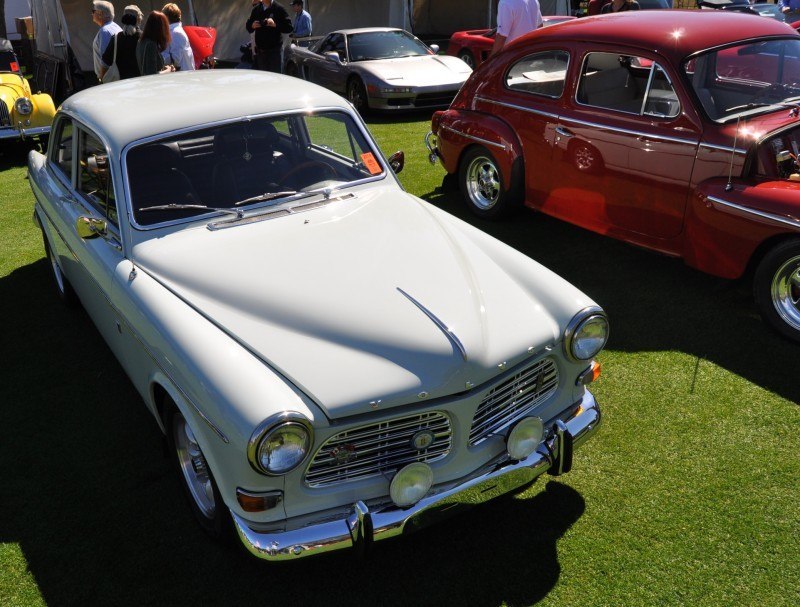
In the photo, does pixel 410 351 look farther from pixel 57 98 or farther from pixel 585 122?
pixel 57 98

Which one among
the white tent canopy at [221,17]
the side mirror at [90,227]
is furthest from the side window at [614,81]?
the white tent canopy at [221,17]

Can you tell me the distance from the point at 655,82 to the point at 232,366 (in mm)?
3794

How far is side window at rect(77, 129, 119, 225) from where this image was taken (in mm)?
3920

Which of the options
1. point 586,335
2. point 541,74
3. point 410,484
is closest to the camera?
point 410,484

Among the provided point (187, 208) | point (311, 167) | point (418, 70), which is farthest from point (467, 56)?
point (187, 208)

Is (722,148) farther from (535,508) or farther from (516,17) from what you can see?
(516,17)

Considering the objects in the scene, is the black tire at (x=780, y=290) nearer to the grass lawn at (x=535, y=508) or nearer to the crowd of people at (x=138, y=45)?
the grass lawn at (x=535, y=508)

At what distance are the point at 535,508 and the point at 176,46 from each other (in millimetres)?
7655

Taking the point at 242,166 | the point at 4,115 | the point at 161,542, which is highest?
the point at 242,166

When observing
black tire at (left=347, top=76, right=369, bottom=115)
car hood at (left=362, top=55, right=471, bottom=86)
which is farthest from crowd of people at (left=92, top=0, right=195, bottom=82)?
car hood at (left=362, top=55, right=471, bottom=86)

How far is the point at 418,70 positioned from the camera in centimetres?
1142

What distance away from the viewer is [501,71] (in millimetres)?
6449

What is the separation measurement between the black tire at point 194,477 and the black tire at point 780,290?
132 inches

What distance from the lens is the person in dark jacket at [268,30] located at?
36.7 feet
